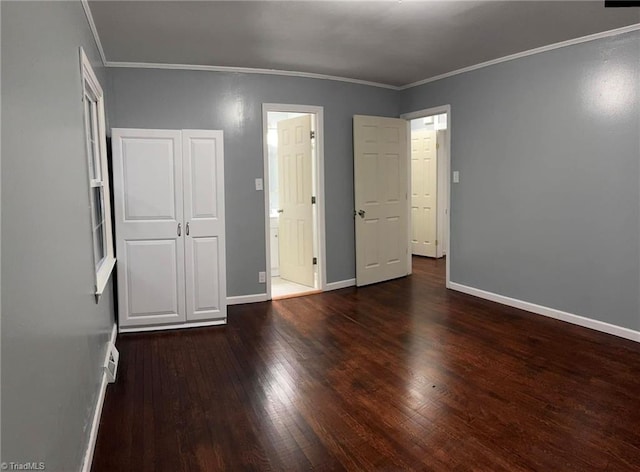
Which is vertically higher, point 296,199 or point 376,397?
point 296,199

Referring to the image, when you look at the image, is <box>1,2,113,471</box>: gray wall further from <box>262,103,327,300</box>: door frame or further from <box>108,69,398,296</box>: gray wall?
<box>262,103,327,300</box>: door frame

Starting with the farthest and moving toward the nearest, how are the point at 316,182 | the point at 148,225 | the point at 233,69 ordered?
1. the point at 316,182
2. the point at 233,69
3. the point at 148,225

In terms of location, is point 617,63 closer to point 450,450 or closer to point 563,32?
point 563,32

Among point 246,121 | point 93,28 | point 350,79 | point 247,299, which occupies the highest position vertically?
point 350,79

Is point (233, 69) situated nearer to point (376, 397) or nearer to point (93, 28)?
point (93, 28)

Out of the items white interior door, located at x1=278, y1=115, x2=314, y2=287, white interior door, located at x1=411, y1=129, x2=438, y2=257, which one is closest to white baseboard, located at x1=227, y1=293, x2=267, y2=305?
white interior door, located at x1=278, y1=115, x2=314, y2=287

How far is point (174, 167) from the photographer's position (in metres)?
3.83

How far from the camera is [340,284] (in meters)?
5.33

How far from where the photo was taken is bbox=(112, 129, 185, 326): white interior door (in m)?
3.72

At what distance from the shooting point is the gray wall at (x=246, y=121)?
431cm

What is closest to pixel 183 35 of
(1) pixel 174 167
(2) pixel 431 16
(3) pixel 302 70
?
(1) pixel 174 167

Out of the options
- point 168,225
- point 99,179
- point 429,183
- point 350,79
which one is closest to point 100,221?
point 99,179

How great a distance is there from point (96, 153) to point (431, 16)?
8.44ft

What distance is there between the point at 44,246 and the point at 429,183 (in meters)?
6.44
